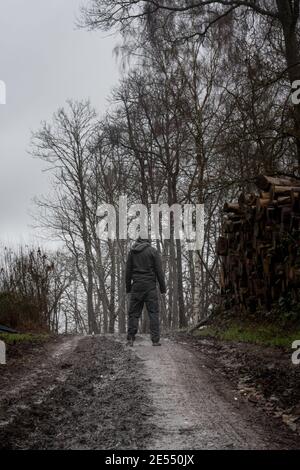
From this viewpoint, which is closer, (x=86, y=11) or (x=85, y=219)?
(x=86, y=11)

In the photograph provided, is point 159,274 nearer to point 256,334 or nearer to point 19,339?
point 256,334

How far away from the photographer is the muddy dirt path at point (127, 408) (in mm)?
4180

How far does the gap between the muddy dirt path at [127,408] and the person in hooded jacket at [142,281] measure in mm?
2255

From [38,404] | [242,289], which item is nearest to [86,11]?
[242,289]

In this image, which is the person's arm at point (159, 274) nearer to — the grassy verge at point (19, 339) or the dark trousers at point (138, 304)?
the dark trousers at point (138, 304)

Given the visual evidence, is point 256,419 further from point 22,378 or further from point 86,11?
point 86,11

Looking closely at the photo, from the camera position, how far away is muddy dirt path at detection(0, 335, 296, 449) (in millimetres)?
4180

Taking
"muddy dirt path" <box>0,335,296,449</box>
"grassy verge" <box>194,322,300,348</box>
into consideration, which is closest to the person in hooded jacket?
"grassy verge" <box>194,322,300,348</box>

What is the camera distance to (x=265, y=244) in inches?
435

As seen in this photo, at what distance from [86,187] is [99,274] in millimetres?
5365

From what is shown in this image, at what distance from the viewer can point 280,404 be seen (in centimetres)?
546

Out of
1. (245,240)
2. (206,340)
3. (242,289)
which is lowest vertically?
(206,340)

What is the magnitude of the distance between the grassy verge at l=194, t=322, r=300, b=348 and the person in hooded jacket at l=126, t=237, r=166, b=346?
173cm

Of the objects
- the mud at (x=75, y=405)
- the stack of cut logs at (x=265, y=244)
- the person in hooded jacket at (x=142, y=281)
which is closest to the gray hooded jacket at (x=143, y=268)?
the person in hooded jacket at (x=142, y=281)
